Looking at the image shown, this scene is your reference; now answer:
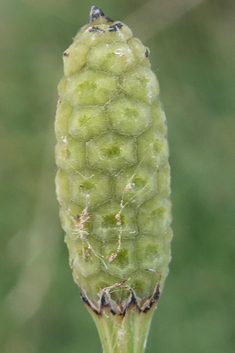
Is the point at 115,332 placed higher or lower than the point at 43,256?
lower

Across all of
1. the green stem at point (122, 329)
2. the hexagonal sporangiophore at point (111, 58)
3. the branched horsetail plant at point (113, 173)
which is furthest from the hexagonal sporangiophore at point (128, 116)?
the green stem at point (122, 329)

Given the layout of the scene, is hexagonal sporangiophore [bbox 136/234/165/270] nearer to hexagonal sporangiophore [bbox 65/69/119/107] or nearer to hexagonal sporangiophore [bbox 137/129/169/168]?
hexagonal sporangiophore [bbox 137/129/169/168]

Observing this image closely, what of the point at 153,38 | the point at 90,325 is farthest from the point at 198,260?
the point at 153,38

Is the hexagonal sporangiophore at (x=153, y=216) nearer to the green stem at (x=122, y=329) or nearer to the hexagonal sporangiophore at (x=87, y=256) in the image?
the hexagonal sporangiophore at (x=87, y=256)

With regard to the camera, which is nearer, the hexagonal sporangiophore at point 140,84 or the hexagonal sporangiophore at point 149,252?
the hexagonal sporangiophore at point 140,84

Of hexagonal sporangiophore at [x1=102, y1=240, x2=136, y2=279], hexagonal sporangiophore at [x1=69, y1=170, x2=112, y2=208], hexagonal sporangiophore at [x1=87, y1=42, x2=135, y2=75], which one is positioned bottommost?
hexagonal sporangiophore at [x1=102, y1=240, x2=136, y2=279]

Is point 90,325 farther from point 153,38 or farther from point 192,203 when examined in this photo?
point 153,38

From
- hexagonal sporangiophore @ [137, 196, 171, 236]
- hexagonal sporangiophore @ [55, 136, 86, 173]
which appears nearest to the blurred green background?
hexagonal sporangiophore @ [137, 196, 171, 236]
